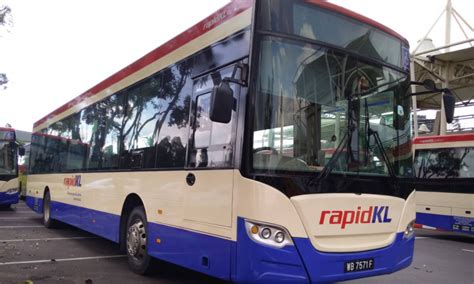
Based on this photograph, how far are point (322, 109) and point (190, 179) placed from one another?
173 cm

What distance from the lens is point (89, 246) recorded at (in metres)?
9.32

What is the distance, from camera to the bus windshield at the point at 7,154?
16281 millimetres

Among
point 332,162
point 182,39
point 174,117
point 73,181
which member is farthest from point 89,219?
point 332,162

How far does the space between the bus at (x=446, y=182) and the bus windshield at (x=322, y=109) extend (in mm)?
8228

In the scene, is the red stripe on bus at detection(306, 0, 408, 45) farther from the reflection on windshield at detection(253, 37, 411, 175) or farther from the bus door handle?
the bus door handle

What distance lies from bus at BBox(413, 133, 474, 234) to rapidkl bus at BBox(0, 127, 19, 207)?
44.5 ft

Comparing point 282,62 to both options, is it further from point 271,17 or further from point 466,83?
point 466,83

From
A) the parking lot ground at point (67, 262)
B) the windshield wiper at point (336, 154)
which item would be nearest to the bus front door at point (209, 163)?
the windshield wiper at point (336, 154)

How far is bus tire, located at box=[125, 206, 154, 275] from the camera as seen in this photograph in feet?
21.3

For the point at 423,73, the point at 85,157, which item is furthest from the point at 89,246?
the point at 423,73

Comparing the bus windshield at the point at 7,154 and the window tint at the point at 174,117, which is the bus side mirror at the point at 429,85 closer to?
the window tint at the point at 174,117

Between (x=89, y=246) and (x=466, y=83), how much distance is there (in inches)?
958

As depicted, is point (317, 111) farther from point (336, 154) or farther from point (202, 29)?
point (202, 29)

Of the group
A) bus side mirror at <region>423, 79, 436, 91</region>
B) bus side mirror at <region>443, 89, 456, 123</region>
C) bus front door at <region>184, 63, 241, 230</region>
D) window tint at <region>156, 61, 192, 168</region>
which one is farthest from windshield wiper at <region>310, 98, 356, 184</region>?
window tint at <region>156, 61, 192, 168</region>
